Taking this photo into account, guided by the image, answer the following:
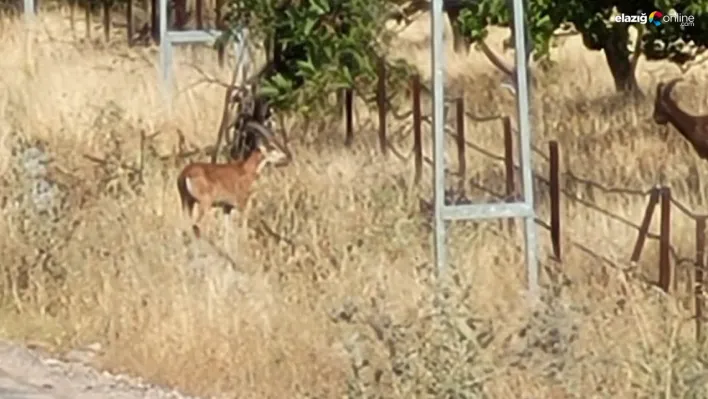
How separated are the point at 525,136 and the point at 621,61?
8.77 m

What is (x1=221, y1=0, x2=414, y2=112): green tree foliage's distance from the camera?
12570mm

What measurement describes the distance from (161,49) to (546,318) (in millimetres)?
9183

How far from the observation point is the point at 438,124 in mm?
9102

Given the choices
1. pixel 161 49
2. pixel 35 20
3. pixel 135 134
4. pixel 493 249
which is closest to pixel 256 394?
pixel 493 249

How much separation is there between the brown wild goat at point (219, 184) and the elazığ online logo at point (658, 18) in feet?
15.5

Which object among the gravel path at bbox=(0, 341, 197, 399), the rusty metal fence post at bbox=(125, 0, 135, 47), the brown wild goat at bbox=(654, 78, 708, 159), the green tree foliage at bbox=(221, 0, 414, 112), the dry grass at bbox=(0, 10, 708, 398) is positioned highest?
the rusty metal fence post at bbox=(125, 0, 135, 47)

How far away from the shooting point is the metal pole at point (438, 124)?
29.6ft

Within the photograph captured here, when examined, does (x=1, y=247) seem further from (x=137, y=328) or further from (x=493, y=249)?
(x=493, y=249)

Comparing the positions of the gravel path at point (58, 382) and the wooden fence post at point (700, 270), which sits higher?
the wooden fence post at point (700, 270)

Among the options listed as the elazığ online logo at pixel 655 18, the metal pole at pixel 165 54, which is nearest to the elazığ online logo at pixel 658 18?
the elazığ online logo at pixel 655 18

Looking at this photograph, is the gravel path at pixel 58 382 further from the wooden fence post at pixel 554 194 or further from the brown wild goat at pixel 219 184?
the wooden fence post at pixel 554 194

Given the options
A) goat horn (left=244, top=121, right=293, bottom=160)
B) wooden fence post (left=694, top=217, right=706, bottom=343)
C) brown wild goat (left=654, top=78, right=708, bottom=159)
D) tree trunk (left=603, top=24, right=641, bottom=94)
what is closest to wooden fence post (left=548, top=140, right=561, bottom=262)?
wooden fence post (left=694, top=217, right=706, bottom=343)

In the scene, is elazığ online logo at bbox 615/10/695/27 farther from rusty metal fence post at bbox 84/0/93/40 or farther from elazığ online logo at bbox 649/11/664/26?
rusty metal fence post at bbox 84/0/93/40

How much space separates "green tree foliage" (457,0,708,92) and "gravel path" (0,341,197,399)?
18.2 ft
